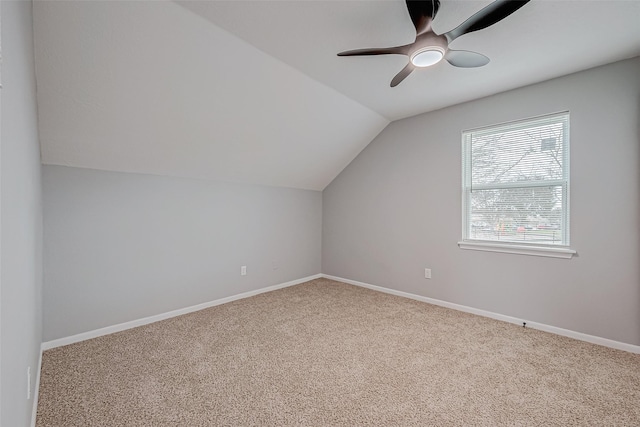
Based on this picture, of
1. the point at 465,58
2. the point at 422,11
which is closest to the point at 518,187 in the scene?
the point at 465,58

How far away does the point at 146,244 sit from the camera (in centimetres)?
286

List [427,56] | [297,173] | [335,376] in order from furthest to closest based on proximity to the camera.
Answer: [297,173] < [335,376] < [427,56]

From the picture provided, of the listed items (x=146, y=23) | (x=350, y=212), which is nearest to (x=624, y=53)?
(x=350, y=212)

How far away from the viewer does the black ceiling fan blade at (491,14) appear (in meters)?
1.35

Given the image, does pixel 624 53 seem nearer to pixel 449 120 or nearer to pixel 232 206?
pixel 449 120

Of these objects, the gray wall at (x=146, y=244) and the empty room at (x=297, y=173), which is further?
the gray wall at (x=146, y=244)

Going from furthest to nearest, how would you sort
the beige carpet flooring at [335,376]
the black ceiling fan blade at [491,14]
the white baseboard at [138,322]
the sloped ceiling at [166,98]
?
the white baseboard at [138,322] < the sloped ceiling at [166,98] < the beige carpet flooring at [335,376] < the black ceiling fan blade at [491,14]

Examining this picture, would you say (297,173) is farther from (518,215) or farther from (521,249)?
(521,249)

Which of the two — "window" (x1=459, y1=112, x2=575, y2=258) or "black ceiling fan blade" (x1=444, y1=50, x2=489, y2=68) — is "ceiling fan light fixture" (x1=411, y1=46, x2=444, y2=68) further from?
"window" (x1=459, y1=112, x2=575, y2=258)

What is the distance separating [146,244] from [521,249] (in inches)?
149

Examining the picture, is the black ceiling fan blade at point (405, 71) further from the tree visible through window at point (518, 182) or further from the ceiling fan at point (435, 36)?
the tree visible through window at point (518, 182)

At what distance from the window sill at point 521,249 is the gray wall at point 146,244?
250 cm

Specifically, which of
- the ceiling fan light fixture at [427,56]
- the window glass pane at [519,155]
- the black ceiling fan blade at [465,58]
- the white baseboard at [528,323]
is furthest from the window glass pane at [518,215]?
the ceiling fan light fixture at [427,56]

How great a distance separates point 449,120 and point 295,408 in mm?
3287
